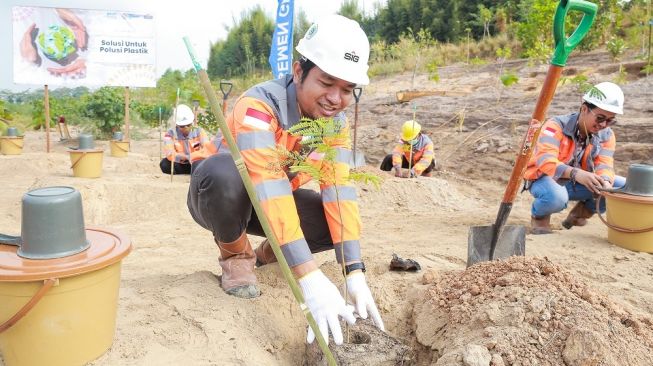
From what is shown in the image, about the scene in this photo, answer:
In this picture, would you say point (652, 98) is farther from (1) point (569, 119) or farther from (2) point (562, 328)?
(2) point (562, 328)

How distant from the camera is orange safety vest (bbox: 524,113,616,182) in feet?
13.0

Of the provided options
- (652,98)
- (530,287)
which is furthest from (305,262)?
(652,98)

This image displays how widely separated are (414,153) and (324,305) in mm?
6193

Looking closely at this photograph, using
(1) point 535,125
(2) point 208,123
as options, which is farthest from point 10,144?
(1) point 535,125

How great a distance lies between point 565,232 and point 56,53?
8.76 m

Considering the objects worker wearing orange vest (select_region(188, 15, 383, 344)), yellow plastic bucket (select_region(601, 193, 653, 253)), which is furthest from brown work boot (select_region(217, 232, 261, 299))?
yellow plastic bucket (select_region(601, 193, 653, 253))

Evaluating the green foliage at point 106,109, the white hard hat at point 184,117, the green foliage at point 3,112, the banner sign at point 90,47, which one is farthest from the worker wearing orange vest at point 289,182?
the green foliage at point 3,112

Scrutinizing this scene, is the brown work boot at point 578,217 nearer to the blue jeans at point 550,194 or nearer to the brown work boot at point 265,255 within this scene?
the blue jeans at point 550,194

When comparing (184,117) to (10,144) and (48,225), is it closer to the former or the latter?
(10,144)

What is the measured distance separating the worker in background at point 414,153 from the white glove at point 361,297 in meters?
5.26

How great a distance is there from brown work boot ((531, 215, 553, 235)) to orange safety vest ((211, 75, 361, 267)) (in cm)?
256

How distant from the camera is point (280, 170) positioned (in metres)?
1.81

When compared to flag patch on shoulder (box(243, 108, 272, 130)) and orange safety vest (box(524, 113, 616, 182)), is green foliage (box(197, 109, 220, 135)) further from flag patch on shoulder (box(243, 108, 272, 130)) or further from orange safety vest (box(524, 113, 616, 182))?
flag patch on shoulder (box(243, 108, 272, 130))

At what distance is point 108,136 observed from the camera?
1289 centimetres
